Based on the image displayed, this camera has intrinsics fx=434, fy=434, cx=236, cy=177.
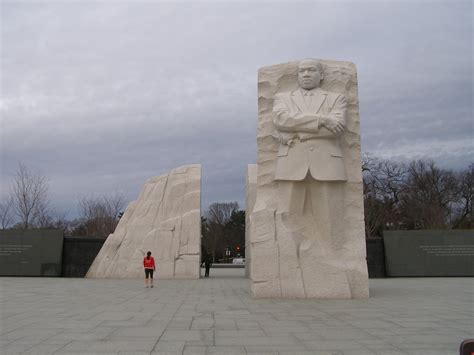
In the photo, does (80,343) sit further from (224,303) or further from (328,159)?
(328,159)

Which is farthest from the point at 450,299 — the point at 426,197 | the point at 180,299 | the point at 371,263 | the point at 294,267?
the point at 426,197

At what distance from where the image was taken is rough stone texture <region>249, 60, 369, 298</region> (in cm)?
911

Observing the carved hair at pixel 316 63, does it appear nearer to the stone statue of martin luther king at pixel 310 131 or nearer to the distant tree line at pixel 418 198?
the stone statue of martin luther king at pixel 310 131

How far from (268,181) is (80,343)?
5959 millimetres

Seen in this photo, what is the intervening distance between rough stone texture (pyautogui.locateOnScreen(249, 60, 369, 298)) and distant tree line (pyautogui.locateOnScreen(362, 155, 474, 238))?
827 inches

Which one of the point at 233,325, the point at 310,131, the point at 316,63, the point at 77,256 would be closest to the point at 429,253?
the point at 310,131

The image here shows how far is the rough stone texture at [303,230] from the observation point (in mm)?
9109

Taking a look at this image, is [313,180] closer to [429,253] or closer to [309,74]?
[309,74]

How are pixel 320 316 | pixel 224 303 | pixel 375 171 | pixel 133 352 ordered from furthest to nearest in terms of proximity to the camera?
pixel 375 171 < pixel 224 303 < pixel 320 316 < pixel 133 352

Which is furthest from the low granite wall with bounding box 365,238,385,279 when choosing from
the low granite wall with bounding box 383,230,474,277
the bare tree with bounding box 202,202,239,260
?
the bare tree with bounding box 202,202,239,260

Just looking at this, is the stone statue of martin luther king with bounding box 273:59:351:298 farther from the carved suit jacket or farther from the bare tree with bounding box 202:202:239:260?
the bare tree with bounding box 202:202:239:260

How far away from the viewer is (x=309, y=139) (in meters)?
9.35

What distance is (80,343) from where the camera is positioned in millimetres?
4770

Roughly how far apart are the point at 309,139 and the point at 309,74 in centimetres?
157
